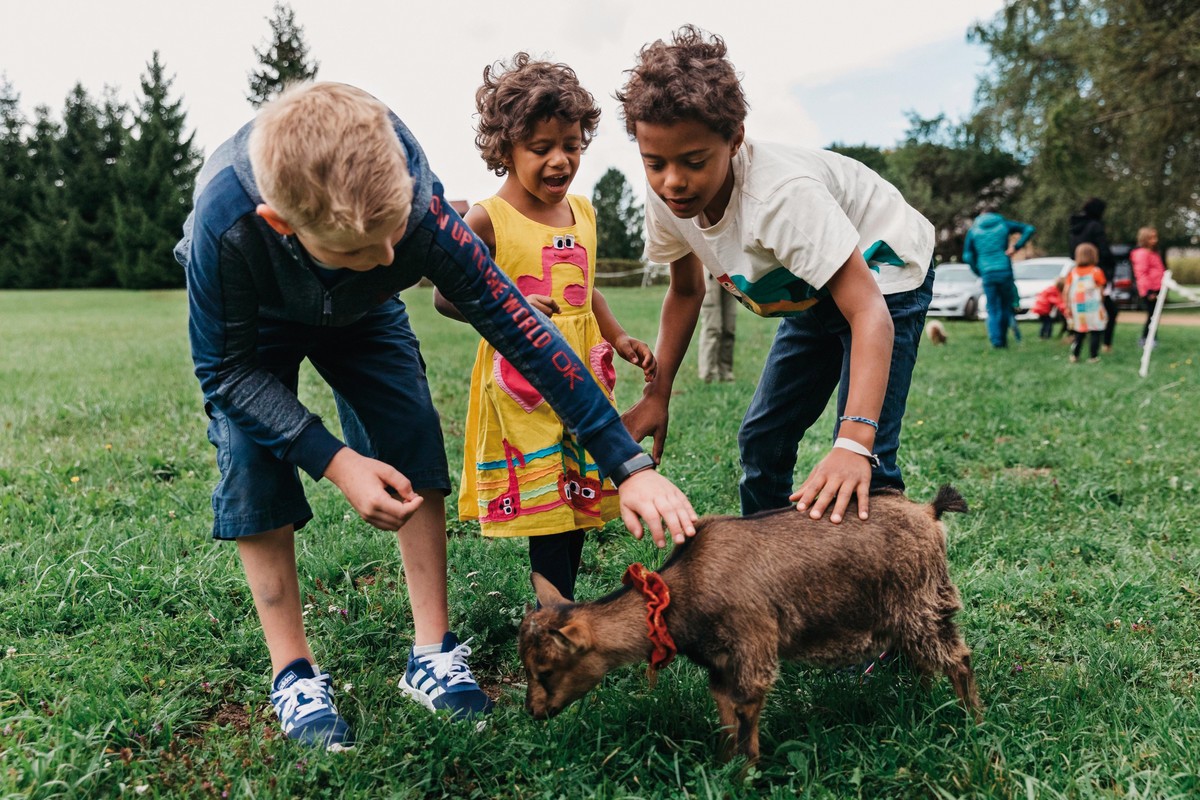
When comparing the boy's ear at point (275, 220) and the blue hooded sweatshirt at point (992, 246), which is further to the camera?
the blue hooded sweatshirt at point (992, 246)

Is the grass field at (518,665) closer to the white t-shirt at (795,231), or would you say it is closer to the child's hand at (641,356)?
the child's hand at (641,356)

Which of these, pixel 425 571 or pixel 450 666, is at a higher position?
pixel 425 571

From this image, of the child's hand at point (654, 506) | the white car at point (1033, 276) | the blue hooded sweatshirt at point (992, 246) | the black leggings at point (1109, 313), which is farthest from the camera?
the white car at point (1033, 276)

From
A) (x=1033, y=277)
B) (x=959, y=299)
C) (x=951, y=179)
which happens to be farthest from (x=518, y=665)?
(x=951, y=179)

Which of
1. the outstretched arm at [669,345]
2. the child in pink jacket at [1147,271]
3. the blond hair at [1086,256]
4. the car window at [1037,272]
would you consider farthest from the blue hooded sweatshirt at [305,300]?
the car window at [1037,272]

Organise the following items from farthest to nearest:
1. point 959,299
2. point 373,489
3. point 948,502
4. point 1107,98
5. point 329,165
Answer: point 959,299 < point 1107,98 < point 948,502 < point 373,489 < point 329,165

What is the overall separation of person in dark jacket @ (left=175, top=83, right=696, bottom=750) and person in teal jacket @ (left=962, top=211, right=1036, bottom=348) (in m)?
11.9

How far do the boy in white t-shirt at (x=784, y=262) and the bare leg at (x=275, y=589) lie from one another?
1.28 meters

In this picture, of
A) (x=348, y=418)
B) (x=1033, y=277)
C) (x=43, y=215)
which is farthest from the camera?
(x=43, y=215)

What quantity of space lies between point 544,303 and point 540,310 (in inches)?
1.9

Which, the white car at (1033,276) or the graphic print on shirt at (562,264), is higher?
the graphic print on shirt at (562,264)

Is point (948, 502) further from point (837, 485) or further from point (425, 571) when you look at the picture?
point (425, 571)

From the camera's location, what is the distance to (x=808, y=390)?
3.11 metres

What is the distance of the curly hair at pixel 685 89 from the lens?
2.37 m
